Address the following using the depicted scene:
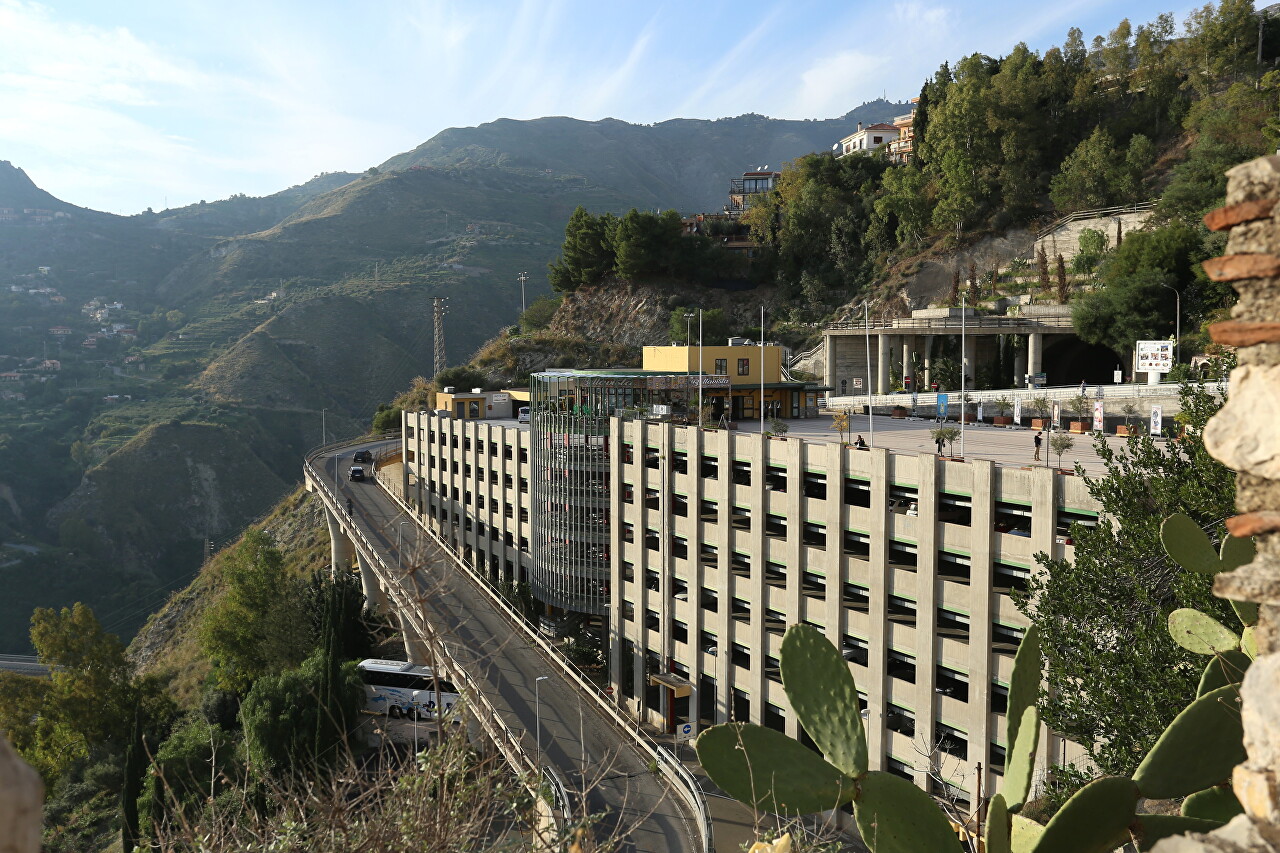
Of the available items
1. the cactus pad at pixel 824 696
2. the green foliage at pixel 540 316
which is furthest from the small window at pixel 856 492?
the green foliage at pixel 540 316

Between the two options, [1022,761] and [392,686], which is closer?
[1022,761]

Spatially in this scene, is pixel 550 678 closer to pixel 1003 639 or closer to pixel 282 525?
pixel 1003 639

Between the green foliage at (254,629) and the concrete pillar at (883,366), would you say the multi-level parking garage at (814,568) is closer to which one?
the green foliage at (254,629)

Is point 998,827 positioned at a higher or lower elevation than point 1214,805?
higher

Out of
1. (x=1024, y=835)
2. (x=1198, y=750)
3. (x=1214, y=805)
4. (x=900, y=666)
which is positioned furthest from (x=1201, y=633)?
(x=900, y=666)

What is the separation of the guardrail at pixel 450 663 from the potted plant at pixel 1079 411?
2654 centimetres

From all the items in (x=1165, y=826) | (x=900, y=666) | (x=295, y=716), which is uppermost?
(x=1165, y=826)

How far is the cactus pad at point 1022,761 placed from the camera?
573cm

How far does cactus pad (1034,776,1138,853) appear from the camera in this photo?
18.2ft

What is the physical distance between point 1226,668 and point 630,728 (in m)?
26.7

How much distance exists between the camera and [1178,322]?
51.4 meters

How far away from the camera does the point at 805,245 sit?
3642 inches

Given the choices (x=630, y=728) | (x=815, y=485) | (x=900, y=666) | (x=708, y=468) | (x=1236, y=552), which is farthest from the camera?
(x=708, y=468)

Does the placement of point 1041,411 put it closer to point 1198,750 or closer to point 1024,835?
point 1198,750
